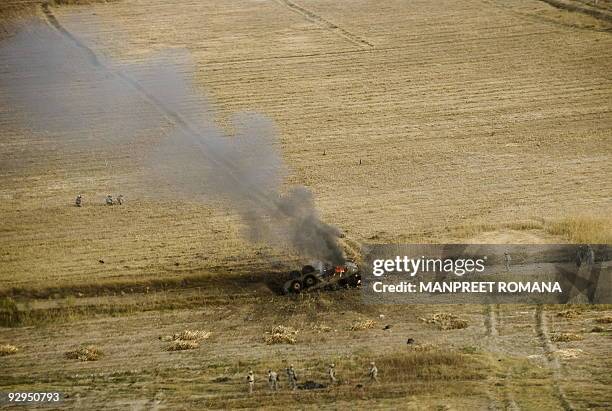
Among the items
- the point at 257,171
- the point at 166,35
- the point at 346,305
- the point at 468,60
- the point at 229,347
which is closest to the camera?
the point at 229,347

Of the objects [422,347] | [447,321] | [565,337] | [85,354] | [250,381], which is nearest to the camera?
[250,381]

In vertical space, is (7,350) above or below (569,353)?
below

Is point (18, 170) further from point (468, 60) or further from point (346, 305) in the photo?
point (468, 60)

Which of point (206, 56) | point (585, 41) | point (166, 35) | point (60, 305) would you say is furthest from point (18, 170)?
point (585, 41)

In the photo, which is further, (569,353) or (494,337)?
(494,337)

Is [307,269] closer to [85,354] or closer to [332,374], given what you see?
[332,374]
